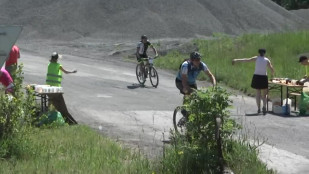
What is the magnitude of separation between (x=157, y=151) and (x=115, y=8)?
39932 mm

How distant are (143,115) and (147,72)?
686 centimetres

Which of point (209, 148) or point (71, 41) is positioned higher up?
point (71, 41)

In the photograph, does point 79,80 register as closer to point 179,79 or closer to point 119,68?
point 119,68

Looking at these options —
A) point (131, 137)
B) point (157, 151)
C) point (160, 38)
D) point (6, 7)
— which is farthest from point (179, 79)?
point (6, 7)

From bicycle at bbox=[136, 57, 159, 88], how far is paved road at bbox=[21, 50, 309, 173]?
11.3 inches

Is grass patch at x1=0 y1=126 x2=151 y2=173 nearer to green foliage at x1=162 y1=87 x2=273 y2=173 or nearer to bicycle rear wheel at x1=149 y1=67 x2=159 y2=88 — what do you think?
green foliage at x1=162 y1=87 x2=273 y2=173

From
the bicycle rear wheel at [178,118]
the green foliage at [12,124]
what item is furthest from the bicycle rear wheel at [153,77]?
the green foliage at [12,124]

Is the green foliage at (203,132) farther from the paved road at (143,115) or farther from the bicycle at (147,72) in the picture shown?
the bicycle at (147,72)

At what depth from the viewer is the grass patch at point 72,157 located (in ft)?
28.7

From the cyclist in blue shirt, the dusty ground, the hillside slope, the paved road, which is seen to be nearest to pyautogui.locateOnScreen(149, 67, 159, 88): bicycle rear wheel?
the paved road

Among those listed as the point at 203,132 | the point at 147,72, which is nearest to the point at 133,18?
the point at 147,72

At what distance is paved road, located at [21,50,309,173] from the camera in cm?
1161

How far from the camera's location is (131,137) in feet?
41.1

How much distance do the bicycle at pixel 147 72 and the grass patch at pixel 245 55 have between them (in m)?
→ 3.01
